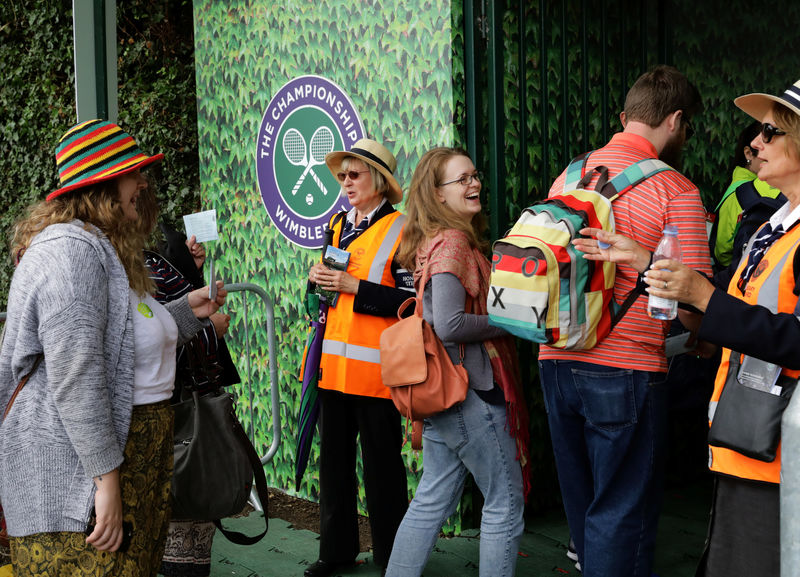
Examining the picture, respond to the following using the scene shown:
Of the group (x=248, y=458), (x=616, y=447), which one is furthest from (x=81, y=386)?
(x=616, y=447)

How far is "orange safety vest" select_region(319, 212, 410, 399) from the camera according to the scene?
3.72 meters

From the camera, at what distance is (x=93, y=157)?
2404 millimetres

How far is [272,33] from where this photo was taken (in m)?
A: 5.09

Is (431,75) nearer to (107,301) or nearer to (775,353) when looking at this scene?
(107,301)

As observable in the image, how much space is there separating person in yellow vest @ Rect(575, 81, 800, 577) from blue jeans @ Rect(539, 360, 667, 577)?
2.45 feet

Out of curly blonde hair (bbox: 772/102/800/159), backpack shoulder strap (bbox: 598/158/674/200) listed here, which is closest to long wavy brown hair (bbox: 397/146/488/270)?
backpack shoulder strap (bbox: 598/158/674/200)

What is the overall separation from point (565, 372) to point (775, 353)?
1.13 meters

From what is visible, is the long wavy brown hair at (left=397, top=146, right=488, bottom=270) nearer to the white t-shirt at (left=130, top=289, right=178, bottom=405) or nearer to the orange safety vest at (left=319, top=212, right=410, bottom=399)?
the orange safety vest at (left=319, top=212, right=410, bottom=399)

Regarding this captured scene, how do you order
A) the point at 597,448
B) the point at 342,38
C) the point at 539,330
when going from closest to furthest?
the point at 539,330 → the point at 597,448 → the point at 342,38

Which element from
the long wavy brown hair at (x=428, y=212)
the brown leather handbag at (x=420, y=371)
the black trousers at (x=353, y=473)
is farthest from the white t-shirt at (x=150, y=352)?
the black trousers at (x=353, y=473)

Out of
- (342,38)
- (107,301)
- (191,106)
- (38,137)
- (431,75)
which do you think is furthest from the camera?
(38,137)

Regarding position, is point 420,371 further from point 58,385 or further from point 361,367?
point 58,385

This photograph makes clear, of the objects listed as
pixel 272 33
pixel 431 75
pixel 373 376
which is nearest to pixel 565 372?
pixel 373 376

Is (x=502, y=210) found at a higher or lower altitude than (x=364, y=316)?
higher
